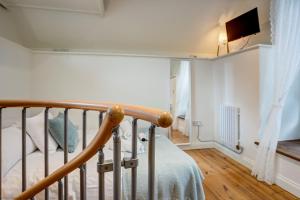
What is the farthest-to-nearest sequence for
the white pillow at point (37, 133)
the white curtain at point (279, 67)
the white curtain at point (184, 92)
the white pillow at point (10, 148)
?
the white curtain at point (184, 92) < the white curtain at point (279, 67) < the white pillow at point (37, 133) < the white pillow at point (10, 148)

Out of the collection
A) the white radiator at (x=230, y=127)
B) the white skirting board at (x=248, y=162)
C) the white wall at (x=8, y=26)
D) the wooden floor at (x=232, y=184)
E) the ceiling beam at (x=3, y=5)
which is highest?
the ceiling beam at (x=3, y=5)

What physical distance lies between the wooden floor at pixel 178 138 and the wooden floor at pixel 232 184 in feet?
2.20

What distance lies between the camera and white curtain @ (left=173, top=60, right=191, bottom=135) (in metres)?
3.78

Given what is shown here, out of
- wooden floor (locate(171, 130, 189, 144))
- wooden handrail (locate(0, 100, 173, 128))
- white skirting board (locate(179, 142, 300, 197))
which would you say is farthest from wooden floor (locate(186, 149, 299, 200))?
wooden handrail (locate(0, 100, 173, 128))

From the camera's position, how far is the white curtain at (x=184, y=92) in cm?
378

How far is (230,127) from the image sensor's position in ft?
10.9

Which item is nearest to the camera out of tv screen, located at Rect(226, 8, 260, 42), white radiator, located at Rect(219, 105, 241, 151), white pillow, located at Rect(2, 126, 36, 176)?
white pillow, located at Rect(2, 126, 36, 176)

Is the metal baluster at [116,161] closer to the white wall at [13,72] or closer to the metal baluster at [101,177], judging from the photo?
the metal baluster at [101,177]

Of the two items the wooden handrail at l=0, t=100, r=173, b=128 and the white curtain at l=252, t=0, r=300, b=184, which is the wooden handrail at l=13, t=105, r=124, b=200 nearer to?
the wooden handrail at l=0, t=100, r=173, b=128

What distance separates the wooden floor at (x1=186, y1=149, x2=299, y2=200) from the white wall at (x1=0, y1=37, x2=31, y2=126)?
252 centimetres

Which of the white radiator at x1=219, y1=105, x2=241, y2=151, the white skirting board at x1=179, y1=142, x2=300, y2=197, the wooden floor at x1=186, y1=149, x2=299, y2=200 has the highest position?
the white radiator at x1=219, y1=105, x2=241, y2=151

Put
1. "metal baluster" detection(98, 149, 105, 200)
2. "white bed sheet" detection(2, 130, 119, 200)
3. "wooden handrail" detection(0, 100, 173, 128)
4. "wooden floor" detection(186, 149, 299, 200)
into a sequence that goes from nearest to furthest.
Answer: "wooden handrail" detection(0, 100, 173, 128)
"metal baluster" detection(98, 149, 105, 200)
"white bed sheet" detection(2, 130, 119, 200)
"wooden floor" detection(186, 149, 299, 200)

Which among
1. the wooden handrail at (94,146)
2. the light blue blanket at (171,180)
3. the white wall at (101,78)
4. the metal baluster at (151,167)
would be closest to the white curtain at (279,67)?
the light blue blanket at (171,180)

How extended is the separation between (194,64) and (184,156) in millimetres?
2280
